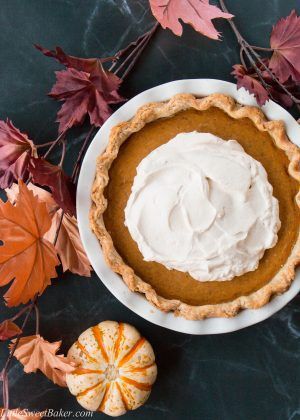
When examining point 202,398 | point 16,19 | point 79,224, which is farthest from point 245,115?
point 202,398

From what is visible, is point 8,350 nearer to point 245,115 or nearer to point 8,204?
point 8,204

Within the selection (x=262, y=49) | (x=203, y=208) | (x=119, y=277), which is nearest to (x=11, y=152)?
(x=119, y=277)

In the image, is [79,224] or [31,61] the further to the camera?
[31,61]

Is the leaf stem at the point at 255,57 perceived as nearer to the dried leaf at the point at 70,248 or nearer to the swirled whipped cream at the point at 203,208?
the swirled whipped cream at the point at 203,208

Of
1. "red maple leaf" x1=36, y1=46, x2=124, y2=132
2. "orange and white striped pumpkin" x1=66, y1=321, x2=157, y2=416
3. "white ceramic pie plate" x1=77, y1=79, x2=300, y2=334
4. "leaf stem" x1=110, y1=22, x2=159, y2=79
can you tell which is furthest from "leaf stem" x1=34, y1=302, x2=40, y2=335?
"leaf stem" x1=110, y1=22, x2=159, y2=79

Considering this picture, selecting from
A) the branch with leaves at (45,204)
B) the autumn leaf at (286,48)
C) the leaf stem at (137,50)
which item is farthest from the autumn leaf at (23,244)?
the autumn leaf at (286,48)

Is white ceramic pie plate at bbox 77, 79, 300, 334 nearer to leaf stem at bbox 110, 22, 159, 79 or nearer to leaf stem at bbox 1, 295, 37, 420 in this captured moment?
leaf stem at bbox 110, 22, 159, 79
